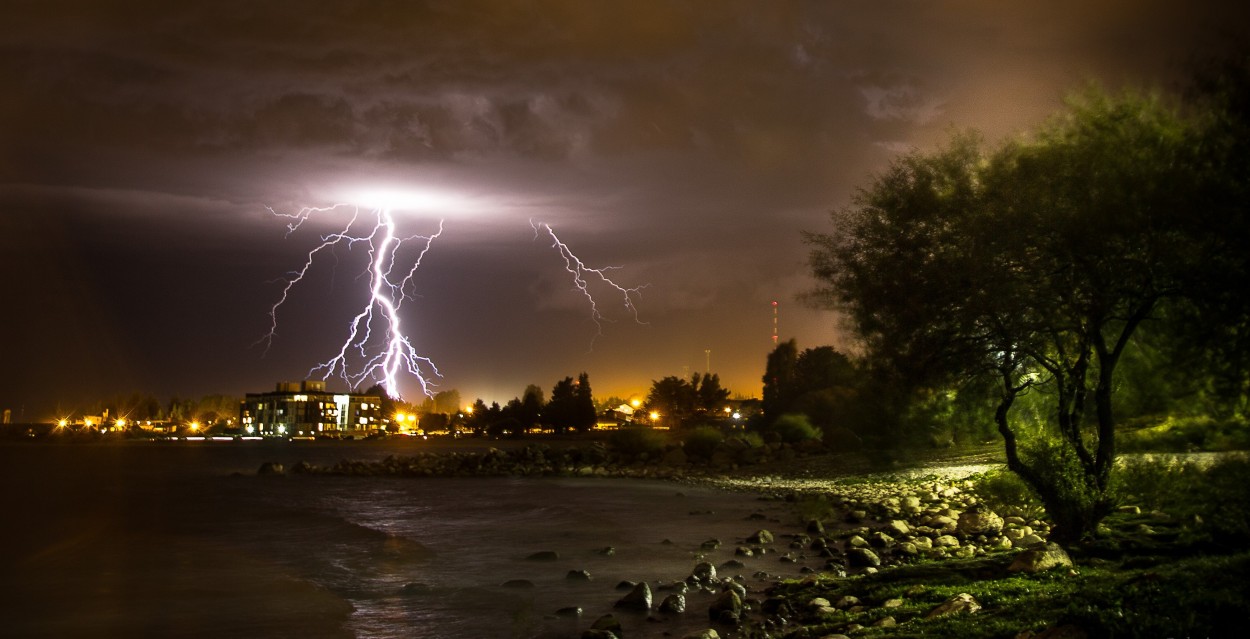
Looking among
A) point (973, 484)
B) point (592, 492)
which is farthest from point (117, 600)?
point (592, 492)

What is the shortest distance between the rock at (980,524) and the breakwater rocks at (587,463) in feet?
119

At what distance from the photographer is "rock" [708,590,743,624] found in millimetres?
14016

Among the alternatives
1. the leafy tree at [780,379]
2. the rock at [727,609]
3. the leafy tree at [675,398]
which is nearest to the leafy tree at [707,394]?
the leafy tree at [675,398]

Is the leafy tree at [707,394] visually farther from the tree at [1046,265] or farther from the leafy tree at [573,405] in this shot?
the tree at [1046,265]

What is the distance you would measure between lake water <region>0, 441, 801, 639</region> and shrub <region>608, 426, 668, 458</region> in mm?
19326

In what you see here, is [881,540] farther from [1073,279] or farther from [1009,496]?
[1073,279]

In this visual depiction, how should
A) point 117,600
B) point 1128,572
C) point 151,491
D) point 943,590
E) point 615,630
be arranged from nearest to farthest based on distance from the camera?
point 1128,572
point 943,590
point 615,630
point 117,600
point 151,491

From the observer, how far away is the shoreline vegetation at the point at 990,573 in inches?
328

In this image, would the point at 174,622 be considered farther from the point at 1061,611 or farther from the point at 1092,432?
the point at 1092,432

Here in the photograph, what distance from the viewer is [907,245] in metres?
16.5

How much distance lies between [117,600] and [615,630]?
12728mm

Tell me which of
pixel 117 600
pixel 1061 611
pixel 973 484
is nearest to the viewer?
pixel 1061 611

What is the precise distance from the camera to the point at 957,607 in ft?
35.1

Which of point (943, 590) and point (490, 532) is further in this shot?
point (490, 532)
